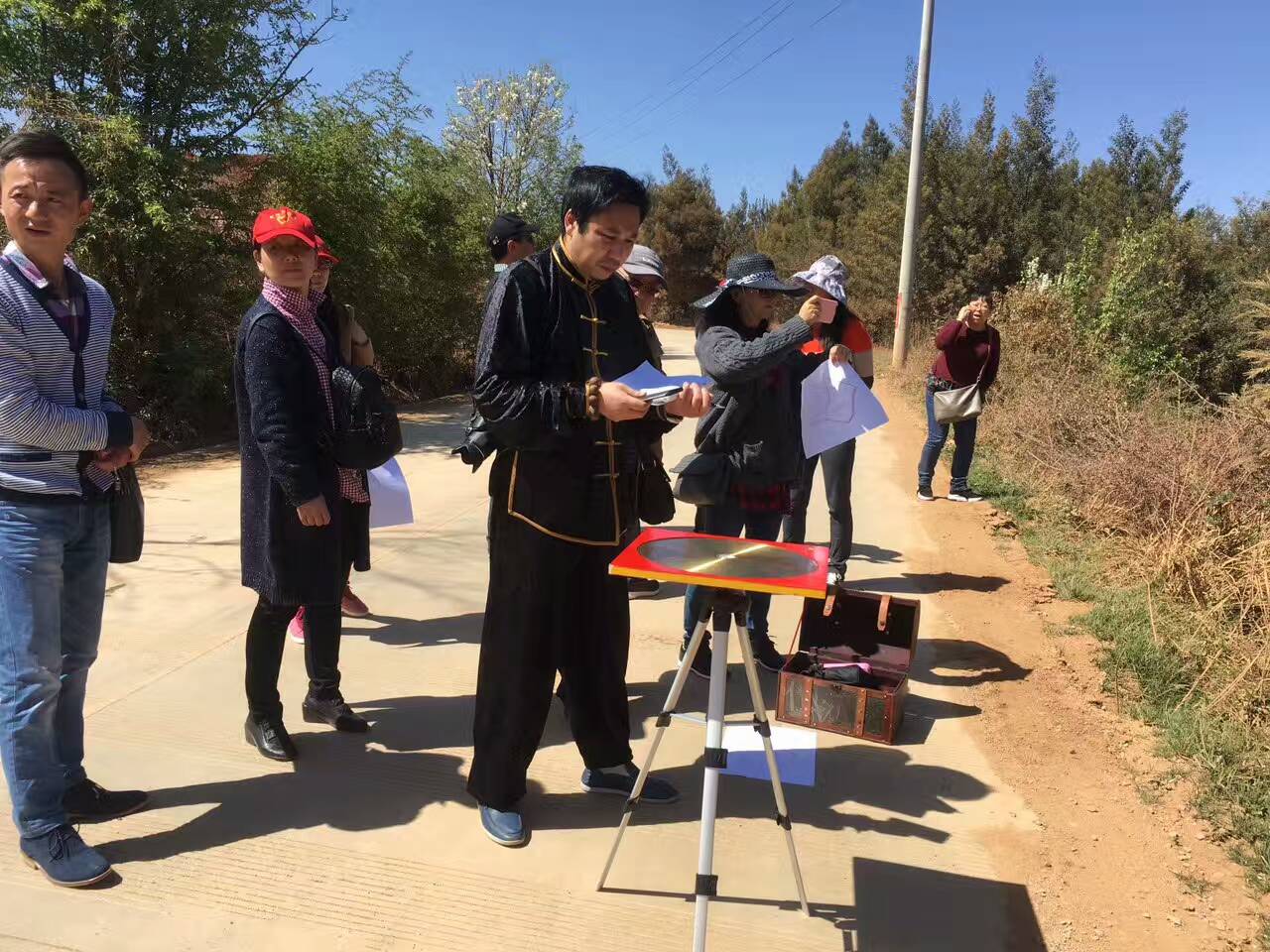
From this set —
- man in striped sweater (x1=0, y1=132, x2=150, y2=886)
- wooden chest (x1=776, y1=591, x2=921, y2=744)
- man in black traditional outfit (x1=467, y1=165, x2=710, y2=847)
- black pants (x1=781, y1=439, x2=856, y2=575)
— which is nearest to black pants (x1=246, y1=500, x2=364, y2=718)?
man in striped sweater (x1=0, y1=132, x2=150, y2=886)

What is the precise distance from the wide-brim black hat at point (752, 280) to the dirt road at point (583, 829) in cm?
180

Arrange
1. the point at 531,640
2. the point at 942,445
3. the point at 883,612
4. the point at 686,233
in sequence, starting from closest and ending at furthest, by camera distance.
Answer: the point at 531,640 → the point at 883,612 → the point at 942,445 → the point at 686,233

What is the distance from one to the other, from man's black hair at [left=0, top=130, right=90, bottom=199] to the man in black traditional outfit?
1.25 meters

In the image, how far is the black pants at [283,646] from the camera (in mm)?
3220

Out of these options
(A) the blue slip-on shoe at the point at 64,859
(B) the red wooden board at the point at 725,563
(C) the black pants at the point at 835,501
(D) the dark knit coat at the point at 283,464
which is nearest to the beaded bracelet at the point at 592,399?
(B) the red wooden board at the point at 725,563

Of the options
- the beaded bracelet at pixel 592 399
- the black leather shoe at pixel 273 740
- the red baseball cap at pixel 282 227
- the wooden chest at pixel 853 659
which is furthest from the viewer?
the wooden chest at pixel 853 659

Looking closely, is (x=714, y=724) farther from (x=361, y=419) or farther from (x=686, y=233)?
(x=686, y=233)

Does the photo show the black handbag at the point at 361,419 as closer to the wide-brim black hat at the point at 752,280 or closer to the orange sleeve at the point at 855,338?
the wide-brim black hat at the point at 752,280

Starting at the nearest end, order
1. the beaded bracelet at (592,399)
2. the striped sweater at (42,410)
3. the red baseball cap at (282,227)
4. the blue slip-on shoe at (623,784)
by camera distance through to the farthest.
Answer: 1. the striped sweater at (42,410)
2. the beaded bracelet at (592,399)
3. the red baseball cap at (282,227)
4. the blue slip-on shoe at (623,784)

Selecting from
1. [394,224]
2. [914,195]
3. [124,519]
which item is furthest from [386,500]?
[914,195]

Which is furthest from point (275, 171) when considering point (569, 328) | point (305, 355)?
point (569, 328)

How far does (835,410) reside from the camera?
439 cm

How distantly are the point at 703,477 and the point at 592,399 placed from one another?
1493 mm

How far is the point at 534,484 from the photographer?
8.97 ft
